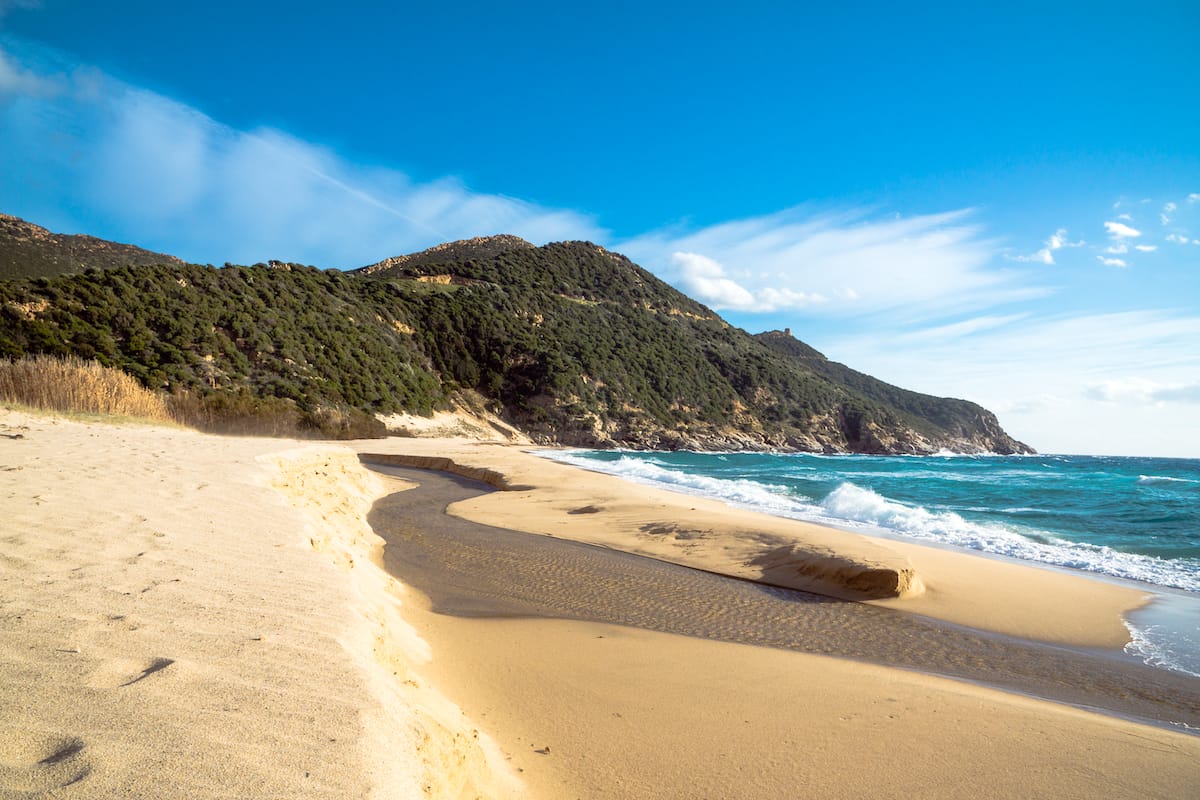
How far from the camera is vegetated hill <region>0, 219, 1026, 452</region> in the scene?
34.7 metres

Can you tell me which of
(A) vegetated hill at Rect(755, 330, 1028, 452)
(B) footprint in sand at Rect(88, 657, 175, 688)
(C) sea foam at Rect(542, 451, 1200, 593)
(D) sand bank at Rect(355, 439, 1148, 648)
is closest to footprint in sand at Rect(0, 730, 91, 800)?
(B) footprint in sand at Rect(88, 657, 175, 688)

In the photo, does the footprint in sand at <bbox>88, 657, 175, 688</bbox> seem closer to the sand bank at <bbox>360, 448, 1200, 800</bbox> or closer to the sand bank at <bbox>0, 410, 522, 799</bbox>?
the sand bank at <bbox>0, 410, 522, 799</bbox>

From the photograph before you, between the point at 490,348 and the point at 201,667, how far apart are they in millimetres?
63629

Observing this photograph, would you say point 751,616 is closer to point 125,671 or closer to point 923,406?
point 125,671

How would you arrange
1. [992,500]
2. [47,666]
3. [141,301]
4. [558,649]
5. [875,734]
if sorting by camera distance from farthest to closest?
[141,301] → [992,500] → [558,649] → [875,734] → [47,666]

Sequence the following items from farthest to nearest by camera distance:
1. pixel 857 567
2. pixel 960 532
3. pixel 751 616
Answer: pixel 960 532 < pixel 857 567 < pixel 751 616

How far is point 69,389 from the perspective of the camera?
1614 centimetres

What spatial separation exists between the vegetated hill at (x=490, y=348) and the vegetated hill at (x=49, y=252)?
1533 centimetres

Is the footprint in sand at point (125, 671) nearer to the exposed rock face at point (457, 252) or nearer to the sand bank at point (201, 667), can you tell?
the sand bank at point (201, 667)

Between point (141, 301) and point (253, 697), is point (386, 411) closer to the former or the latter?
point (141, 301)

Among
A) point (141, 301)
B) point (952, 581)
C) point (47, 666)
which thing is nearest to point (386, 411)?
point (141, 301)

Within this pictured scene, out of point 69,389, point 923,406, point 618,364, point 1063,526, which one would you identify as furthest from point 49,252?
point 923,406

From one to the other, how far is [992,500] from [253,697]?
22.8 m

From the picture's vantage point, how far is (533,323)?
72562 mm
